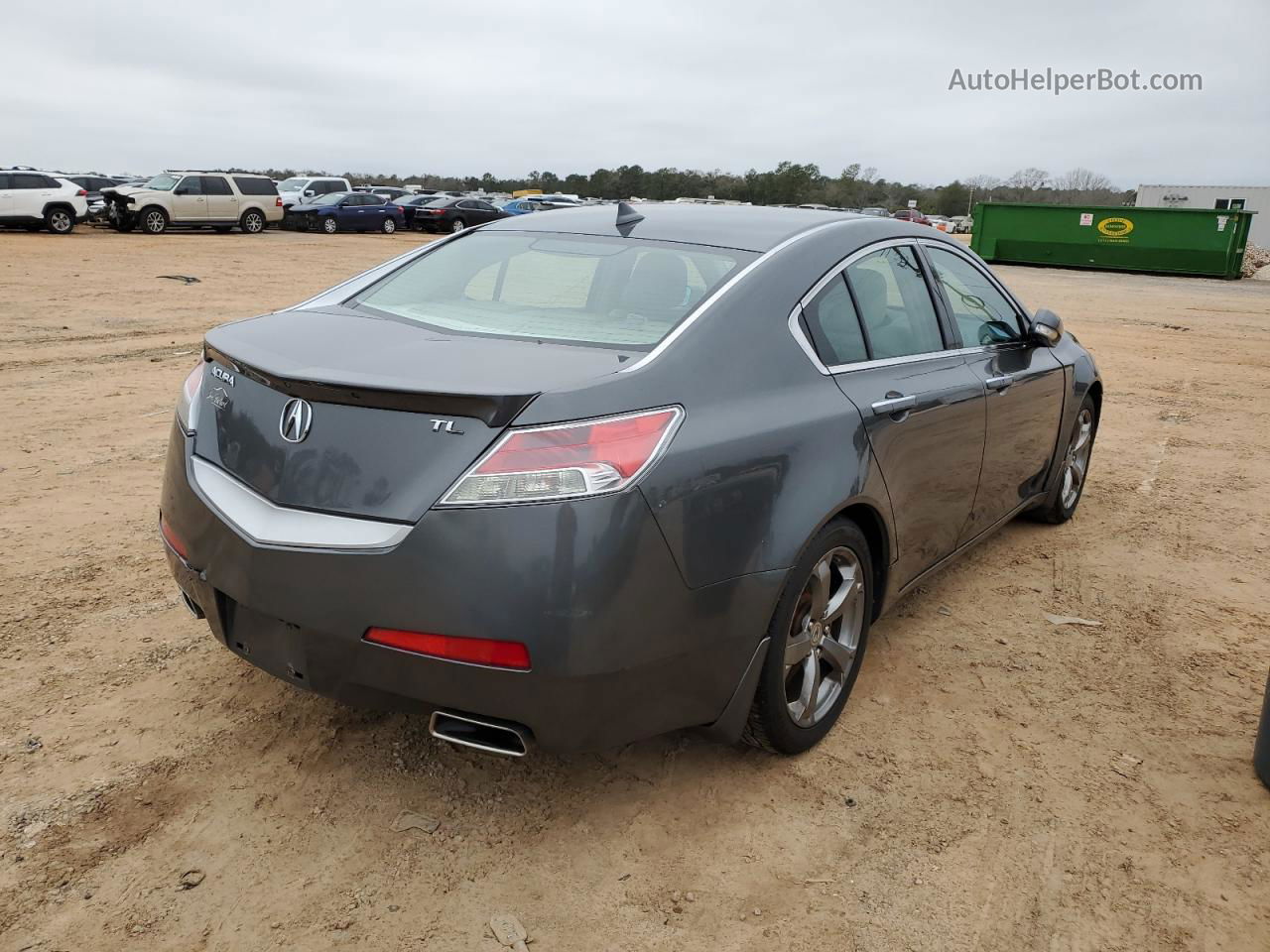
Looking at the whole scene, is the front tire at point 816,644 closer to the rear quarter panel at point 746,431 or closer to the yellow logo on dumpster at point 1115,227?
the rear quarter panel at point 746,431

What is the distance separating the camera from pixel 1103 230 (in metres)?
29.5

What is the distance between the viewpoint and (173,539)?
9.35ft

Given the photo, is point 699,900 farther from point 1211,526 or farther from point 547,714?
point 1211,526

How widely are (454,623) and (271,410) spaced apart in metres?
0.76

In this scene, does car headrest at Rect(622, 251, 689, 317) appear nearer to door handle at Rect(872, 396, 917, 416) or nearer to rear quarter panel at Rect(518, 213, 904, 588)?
rear quarter panel at Rect(518, 213, 904, 588)

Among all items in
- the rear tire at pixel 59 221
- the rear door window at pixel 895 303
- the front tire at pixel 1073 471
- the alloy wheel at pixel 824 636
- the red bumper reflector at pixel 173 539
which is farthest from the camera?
the rear tire at pixel 59 221

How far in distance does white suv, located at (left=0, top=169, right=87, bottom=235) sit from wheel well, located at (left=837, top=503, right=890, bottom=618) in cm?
2756

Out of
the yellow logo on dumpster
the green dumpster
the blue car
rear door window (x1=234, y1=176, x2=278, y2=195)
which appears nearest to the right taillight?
rear door window (x1=234, y1=176, x2=278, y2=195)

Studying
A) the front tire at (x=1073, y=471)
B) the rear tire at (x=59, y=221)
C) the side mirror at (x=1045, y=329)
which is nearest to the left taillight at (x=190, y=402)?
the side mirror at (x=1045, y=329)

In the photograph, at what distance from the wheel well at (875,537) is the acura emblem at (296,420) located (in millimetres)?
1541

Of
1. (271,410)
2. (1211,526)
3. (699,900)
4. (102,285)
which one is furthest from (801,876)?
(102,285)

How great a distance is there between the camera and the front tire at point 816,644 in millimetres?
2820

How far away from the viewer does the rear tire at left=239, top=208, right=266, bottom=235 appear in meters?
28.9

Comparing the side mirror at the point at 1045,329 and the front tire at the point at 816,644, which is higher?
the side mirror at the point at 1045,329
